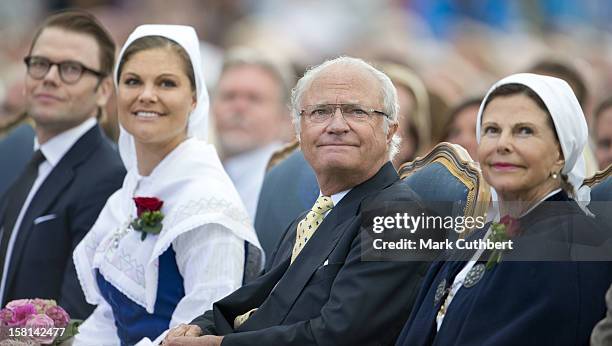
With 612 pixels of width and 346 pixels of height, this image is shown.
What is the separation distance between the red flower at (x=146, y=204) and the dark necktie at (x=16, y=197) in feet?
3.57

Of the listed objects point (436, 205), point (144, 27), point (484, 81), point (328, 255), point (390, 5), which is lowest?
point (328, 255)

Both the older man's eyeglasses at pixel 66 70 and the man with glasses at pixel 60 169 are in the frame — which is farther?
the older man's eyeglasses at pixel 66 70

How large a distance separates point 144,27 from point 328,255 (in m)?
1.64

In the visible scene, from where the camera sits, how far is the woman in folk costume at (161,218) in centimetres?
519

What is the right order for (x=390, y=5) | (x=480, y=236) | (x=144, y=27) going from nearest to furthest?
(x=480, y=236), (x=144, y=27), (x=390, y=5)

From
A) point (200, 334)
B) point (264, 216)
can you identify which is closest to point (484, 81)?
point (264, 216)

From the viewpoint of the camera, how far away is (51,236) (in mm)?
5984

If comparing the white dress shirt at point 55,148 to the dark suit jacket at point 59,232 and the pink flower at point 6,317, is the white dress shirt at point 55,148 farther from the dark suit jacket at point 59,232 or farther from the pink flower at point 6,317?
the pink flower at point 6,317

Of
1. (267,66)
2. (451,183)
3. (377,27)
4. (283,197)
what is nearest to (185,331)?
(451,183)

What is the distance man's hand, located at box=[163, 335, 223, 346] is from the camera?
4488mm

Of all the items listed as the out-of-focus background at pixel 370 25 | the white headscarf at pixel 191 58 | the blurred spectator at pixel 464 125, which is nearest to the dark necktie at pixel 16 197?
the white headscarf at pixel 191 58

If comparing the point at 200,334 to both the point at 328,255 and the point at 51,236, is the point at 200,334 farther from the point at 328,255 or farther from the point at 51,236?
the point at 51,236

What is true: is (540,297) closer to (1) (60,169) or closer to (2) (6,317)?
(2) (6,317)

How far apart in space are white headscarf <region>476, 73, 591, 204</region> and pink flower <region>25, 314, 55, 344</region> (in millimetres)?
1946
